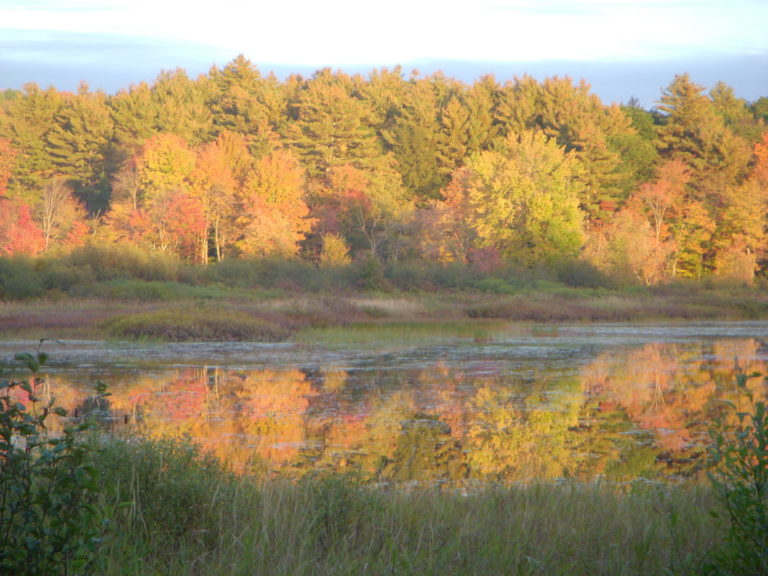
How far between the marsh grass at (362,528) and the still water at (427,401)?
1077mm

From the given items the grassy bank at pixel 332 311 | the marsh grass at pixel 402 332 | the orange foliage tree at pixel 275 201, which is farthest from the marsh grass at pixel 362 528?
the orange foliage tree at pixel 275 201

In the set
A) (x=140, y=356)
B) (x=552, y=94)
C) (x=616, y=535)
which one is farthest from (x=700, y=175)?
(x=616, y=535)

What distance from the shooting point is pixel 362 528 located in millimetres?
6066

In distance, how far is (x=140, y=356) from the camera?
65.8 ft

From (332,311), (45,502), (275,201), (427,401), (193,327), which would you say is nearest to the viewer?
(45,502)

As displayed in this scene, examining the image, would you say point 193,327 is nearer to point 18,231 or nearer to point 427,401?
point 427,401

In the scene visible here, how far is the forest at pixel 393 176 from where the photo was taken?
5022 cm

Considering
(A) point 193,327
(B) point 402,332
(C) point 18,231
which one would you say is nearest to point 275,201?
(C) point 18,231

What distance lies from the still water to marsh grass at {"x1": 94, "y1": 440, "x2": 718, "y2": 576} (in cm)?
108

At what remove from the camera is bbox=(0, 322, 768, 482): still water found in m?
9.67

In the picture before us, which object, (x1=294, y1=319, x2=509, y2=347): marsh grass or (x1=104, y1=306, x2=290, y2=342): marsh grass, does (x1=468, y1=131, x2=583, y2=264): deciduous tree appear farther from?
(x1=104, y1=306, x2=290, y2=342): marsh grass

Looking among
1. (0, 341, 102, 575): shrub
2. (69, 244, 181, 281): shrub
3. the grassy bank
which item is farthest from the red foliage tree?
(0, 341, 102, 575): shrub

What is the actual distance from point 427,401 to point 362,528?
8129 millimetres

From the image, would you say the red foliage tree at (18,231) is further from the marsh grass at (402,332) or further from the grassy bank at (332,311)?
the marsh grass at (402,332)
